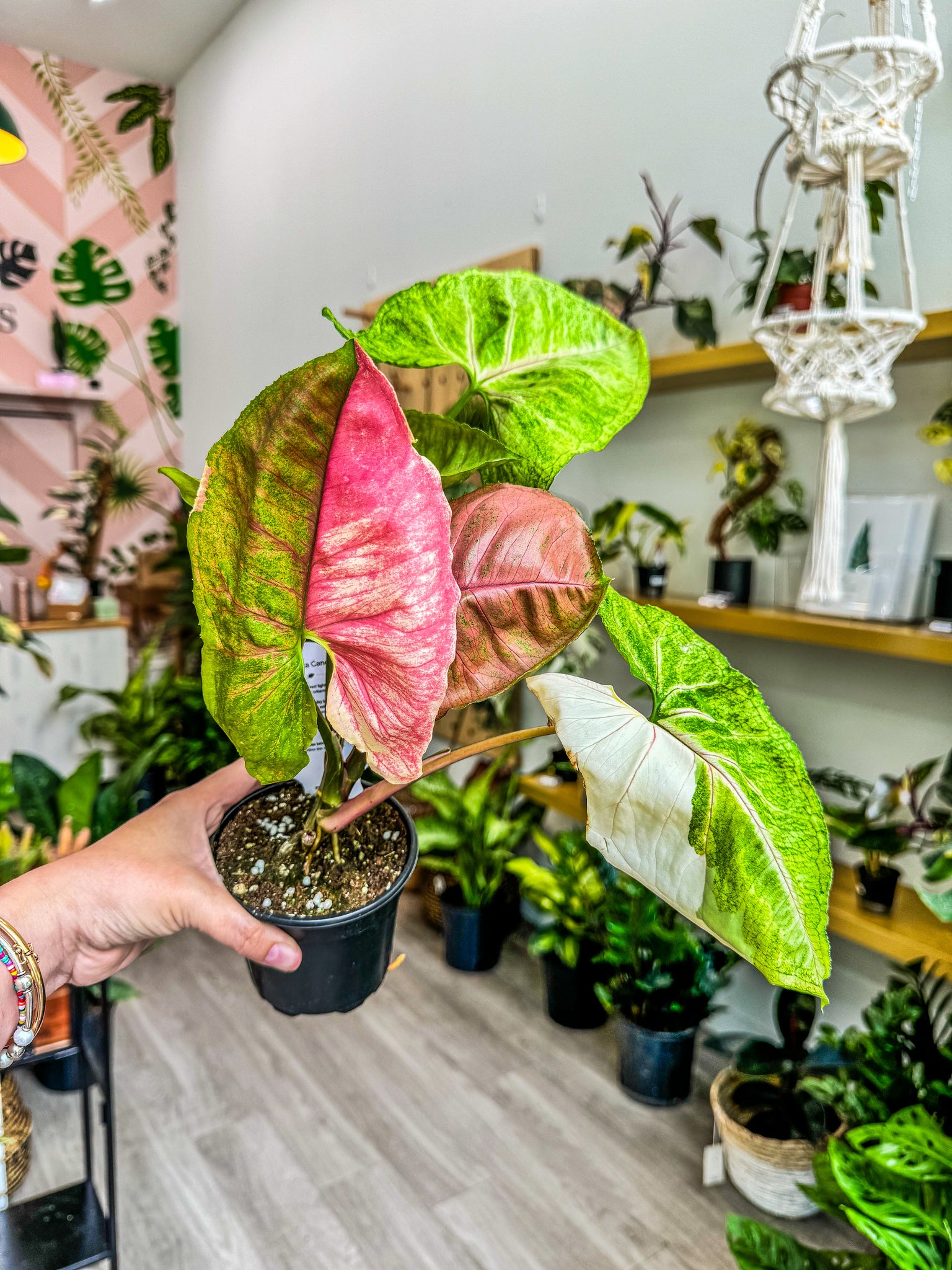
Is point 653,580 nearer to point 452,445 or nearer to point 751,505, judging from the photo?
point 751,505

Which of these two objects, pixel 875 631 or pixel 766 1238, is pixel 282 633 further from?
pixel 875 631

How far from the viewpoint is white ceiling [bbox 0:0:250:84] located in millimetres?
4102

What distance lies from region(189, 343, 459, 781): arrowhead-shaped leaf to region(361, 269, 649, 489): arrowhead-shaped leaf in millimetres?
209

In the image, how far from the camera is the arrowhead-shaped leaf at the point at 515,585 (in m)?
0.46

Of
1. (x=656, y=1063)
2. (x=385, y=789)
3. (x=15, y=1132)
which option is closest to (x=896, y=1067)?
(x=656, y=1063)

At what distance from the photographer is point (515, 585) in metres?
0.47

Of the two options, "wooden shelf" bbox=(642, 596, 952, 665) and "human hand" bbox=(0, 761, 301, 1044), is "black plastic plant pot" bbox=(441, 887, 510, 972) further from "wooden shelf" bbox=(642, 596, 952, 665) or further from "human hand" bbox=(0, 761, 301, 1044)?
"human hand" bbox=(0, 761, 301, 1044)

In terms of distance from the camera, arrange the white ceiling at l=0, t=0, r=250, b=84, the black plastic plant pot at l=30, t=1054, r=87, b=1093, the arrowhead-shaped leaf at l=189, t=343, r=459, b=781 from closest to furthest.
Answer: the arrowhead-shaped leaf at l=189, t=343, r=459, b=781
the black plastic plant pot at l=30, t=1054, r=87, b=1093
the white ceiling at l=0, t=0, r=250, b=84

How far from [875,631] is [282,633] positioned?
1427mm

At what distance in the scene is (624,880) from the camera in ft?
6.66

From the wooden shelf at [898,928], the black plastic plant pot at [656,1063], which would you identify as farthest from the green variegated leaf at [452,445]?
the black plastic plant pot at [656,1063]

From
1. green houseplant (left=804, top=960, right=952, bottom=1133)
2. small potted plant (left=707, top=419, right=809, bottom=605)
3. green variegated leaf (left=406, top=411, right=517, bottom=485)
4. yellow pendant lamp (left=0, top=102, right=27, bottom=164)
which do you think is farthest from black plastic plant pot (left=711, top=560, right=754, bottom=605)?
yellow pendant lamp (left=0, top=102, right=27, bottom=164)

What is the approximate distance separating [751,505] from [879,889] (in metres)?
0.87

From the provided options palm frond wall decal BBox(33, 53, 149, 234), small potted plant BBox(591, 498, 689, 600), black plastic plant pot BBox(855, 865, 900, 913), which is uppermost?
palm frond wall decal BBox(33, 53, 149, 234)
